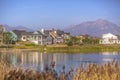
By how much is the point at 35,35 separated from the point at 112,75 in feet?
251

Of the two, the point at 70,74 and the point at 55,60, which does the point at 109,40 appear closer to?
the point at 55,60

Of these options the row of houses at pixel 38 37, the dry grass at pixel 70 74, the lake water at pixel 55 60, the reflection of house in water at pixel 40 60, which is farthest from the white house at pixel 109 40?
the dry grass at pixel 70 74

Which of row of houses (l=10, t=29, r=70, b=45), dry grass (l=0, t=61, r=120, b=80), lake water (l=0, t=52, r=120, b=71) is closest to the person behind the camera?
dry grass (l=0, t=61, r=120, b=80)

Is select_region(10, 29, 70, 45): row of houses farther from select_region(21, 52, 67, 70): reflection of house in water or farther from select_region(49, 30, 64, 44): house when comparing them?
select_region(21, 52, 67, 70): reflection of house in water

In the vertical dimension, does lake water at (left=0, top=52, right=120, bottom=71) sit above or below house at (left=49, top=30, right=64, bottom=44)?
below

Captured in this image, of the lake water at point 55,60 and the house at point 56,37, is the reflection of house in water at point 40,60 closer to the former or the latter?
the lake water at point 55,60

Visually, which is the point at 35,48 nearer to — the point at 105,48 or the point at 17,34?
the point at 105,48

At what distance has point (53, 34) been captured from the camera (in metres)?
92.2

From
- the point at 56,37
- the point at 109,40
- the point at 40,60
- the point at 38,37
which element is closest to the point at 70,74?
the point at 40,60

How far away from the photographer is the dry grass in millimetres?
6809

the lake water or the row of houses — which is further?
the row of houses

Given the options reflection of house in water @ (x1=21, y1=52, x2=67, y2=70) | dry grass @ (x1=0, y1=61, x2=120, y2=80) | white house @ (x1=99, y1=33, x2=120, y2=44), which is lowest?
reflection of house in water @ (x1=21, y1=52, x2=67, y2=70)

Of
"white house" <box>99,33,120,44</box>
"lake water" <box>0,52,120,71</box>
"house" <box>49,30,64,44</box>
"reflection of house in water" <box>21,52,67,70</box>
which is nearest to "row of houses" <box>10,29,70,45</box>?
"house" <box>49,30,64,44</box>

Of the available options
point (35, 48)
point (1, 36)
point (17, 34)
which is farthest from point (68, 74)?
point (17, 34)
